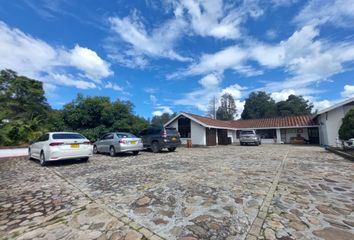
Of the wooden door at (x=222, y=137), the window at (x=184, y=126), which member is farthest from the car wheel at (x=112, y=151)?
the wooden door at (x=222, y=137)

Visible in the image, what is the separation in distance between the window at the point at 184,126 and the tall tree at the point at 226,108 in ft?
149

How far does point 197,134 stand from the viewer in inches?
858

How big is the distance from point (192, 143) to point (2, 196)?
18585mm

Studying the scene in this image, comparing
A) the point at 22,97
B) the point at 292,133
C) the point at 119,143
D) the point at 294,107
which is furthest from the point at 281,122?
the point at 22,97

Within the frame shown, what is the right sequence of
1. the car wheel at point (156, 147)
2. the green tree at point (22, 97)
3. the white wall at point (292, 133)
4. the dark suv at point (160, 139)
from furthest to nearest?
the white wall at point (292, 133), the green tree at point (22, 97), the car wheel at point (156, 147), the dark suv at point (160, 139)

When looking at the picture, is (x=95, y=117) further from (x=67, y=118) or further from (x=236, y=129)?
(x=236, y=129)

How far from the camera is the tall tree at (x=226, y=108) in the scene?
218 ft

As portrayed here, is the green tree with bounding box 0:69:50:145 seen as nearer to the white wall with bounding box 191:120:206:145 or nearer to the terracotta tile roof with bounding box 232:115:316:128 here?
the white wall with bounding box 191:120:206:145

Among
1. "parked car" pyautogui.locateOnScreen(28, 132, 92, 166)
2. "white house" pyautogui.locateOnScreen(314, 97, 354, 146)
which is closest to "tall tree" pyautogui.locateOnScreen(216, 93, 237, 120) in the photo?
"white house" pyautogui.locateOnScreen(314, 97, 354, 146)

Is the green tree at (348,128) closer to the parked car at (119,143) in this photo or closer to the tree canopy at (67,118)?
the parked car at (119,143)

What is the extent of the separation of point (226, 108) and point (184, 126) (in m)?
47.4

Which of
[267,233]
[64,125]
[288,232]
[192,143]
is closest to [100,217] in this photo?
[267,233]

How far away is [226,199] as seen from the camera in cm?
396

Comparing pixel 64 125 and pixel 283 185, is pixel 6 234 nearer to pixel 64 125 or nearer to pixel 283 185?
pixel 283 185
